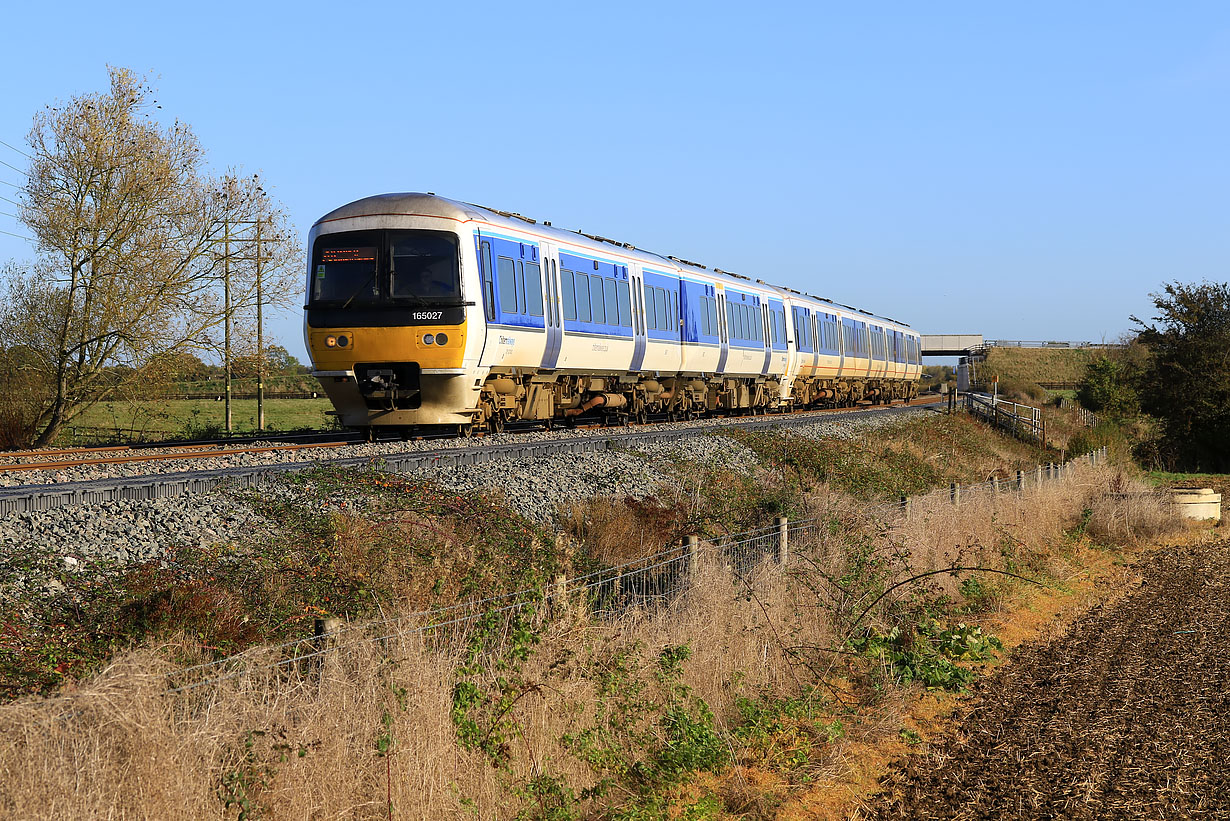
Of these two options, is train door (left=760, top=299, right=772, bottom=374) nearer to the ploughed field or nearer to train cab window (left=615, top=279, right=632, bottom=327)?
train cab window (left=615, top=279, right=632, bottom=327)

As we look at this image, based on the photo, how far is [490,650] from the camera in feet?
21.7

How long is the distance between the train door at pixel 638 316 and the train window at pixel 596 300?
1.82 meters

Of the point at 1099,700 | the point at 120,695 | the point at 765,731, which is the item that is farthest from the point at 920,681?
the point at 120,695

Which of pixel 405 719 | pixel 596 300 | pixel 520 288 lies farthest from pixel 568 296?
pixel 405 719

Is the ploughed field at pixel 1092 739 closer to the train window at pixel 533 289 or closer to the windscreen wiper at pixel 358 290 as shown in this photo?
the train window at pixel 533 289

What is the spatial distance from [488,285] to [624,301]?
6.37 meters

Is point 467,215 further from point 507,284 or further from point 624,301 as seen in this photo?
point 624,301

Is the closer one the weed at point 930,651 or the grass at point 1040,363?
the weed at point 930,651

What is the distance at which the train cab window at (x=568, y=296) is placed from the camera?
20.2 meters

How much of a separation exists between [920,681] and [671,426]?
15.5m

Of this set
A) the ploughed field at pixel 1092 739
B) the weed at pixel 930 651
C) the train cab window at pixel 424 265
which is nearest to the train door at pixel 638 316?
the train cab window at pixel 424 265

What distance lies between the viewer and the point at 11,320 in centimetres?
2550

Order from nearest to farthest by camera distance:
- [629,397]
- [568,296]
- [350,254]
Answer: [350,254]
[568,296]
[629,397]

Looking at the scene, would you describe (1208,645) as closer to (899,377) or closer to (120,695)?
(120,695)
